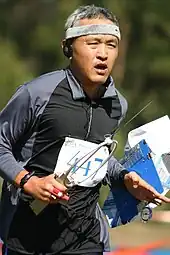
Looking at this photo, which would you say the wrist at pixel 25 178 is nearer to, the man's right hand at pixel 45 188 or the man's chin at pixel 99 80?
the man's right hand at pixel 45 188

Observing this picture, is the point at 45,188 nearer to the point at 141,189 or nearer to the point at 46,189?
the point at 46,189

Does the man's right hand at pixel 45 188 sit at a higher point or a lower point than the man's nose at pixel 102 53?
lower

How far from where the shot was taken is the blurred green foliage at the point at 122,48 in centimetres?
1573

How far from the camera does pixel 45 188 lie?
9.18 feet

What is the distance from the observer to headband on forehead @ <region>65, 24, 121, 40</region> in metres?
3.07

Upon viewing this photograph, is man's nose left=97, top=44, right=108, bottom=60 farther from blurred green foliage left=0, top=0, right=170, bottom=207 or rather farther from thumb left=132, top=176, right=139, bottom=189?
blurred green foliage left=0, top=0, right=170, bottom=207

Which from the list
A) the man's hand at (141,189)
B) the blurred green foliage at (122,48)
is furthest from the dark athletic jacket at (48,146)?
the blurred green foliage at (122,48)

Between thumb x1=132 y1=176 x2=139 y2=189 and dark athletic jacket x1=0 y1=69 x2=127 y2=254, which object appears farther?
thumb x1=132 y1=176 x2=139 y2=189

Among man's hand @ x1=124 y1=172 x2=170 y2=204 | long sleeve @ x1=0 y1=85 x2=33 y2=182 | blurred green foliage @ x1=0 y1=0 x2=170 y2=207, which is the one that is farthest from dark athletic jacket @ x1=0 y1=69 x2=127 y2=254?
blurred green foliage @ x1=0 y1=0 x2=170 y2=207

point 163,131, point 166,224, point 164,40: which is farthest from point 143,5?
point 163,131

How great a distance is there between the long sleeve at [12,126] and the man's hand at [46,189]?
4.2 inches

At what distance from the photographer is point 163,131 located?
3.32 m

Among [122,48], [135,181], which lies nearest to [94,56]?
[135,181]

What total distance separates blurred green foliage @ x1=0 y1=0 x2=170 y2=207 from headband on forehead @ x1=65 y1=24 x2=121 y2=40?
420 inches
